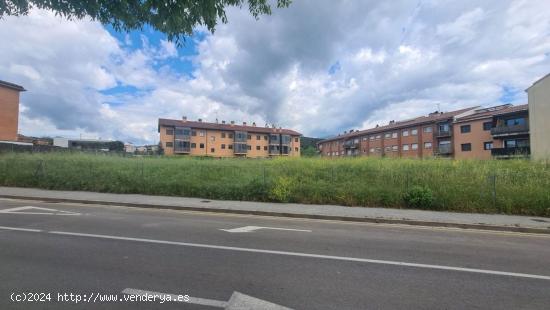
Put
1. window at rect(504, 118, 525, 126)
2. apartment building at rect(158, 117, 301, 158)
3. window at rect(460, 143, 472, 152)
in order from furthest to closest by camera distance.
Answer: apartment building at rect(158, 117, 301, 158)
window at rect(460, 143, 472, 152)
window at rect(504, 118, 525, 126)

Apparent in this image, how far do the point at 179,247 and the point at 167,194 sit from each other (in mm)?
8827

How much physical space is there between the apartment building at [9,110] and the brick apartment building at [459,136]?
2067 inches

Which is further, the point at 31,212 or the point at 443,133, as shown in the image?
the point at 443,133

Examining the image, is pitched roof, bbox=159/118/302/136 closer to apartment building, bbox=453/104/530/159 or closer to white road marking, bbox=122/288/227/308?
apartment building, bbox=453/104/530/159

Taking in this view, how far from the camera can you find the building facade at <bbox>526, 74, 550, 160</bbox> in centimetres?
2914

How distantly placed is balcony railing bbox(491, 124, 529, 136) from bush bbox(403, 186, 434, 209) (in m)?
36.7

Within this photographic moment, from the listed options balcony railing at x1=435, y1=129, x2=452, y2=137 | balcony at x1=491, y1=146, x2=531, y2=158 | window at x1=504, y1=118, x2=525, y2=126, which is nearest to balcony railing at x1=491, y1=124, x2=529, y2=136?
window at x1=504, y1=118, x2=525, y2=126

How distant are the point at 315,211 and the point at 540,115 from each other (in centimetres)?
3317

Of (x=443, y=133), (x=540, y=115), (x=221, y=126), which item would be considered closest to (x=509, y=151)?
(x=540, y=115)

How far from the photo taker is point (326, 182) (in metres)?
13.6

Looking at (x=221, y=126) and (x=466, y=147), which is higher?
(x=221, y=126)

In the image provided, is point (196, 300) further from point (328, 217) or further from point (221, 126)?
point (221, 126)

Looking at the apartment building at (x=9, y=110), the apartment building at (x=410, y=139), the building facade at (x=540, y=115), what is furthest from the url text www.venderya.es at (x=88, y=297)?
the apartment building at (x=410, y=139)

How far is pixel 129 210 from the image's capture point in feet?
33.7
